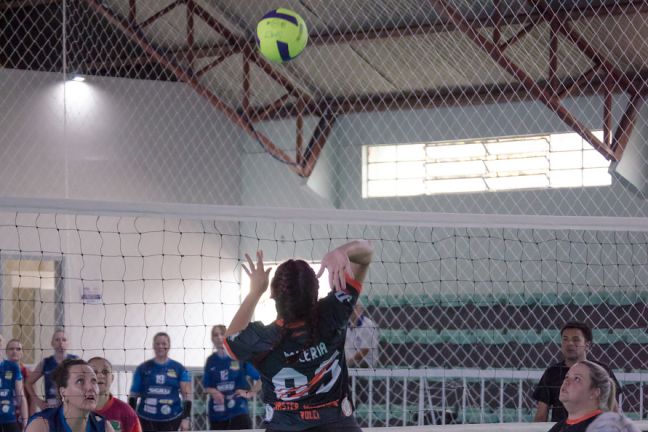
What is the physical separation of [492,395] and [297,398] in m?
9.86

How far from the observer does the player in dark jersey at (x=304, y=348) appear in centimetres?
340

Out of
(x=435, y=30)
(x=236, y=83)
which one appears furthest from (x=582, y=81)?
(x=236, y=83)

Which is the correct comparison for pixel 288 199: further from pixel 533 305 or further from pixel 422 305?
pixel 533 305

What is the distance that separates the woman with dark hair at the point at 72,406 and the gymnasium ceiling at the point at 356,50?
290 inches

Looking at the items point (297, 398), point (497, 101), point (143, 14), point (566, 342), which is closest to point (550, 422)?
point (566, 342)

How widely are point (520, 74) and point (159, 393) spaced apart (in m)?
5.92

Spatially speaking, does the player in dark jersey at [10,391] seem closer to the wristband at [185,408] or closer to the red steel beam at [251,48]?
the wristband at [185,408]

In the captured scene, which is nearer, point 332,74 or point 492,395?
point 492,395

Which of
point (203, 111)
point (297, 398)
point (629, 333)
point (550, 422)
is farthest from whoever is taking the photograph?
point (203, 111)

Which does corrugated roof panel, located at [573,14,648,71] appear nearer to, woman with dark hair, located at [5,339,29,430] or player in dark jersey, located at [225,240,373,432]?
woman with dark hair, located at [5,339,29,430]

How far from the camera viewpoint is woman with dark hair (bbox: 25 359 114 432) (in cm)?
443

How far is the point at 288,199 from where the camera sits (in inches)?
605

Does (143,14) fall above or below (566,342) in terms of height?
above

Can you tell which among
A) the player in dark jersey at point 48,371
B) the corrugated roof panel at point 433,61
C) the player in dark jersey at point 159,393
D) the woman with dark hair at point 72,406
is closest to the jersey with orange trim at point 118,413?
the woman with dark hair at point 72,406
